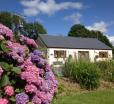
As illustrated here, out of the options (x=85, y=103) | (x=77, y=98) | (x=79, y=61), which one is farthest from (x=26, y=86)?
(x=79, y=61)

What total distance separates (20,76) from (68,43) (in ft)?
174

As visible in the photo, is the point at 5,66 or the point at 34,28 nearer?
the point at 5,66

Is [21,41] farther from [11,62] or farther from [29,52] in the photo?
[11,62]

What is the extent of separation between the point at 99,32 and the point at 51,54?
131 feet

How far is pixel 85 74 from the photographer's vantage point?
54.5 ft

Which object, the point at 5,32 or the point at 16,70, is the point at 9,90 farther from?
the point at 5,32

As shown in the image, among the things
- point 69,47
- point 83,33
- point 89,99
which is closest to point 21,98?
point 89,99

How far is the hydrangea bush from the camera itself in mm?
4414

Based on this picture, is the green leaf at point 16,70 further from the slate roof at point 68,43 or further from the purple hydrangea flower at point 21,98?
the slate roof at point 68,43

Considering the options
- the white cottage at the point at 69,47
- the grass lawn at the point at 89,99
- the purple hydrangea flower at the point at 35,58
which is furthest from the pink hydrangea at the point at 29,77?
the white cottage at the point at 69,47

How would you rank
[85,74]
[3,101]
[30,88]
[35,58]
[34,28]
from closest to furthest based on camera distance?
1. [3,101]
2. [30,88]
3. [35,58]
4. [85,74]
5. [34,28]

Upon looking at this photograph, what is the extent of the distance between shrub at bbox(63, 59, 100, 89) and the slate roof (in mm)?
35813

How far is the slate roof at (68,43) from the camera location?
5477cm

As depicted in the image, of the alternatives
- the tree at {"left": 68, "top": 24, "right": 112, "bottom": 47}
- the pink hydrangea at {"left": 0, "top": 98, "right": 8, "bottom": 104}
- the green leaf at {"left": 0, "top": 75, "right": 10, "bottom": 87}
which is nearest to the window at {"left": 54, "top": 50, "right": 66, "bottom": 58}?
the tree at {"left": 68, "top": 24, "right": 112, "bottom": 47}
